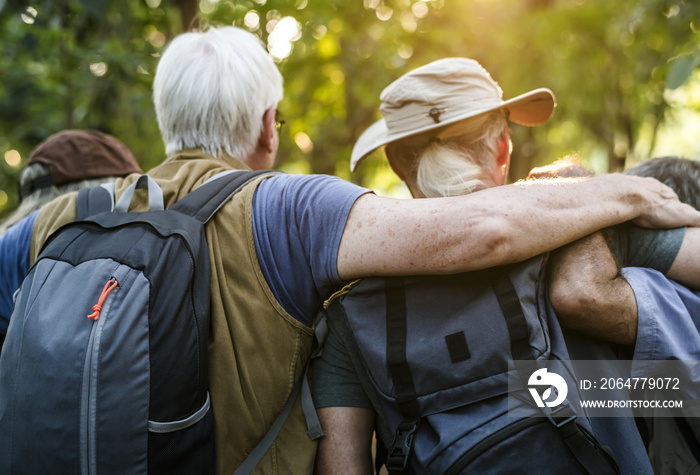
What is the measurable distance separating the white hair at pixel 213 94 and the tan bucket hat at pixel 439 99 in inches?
19.8

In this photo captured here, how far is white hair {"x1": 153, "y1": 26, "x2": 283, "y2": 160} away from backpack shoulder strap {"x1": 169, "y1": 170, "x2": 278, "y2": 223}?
30 centimetres

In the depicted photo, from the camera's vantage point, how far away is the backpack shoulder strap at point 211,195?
1571mm

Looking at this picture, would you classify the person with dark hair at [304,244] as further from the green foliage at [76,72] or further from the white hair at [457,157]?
the green foliage at [76,72]

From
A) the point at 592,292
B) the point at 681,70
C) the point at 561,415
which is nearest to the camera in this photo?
the point at 561,415

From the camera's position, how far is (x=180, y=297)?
138cm

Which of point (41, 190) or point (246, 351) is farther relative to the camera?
point (41, 190)

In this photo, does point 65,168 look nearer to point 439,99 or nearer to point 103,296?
point 103,296

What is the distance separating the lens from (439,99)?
205 centimetres

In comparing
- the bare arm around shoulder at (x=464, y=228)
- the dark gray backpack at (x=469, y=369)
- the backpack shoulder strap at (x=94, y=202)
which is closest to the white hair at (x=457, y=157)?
the bare arm around shoulder at (x=464, y=228)

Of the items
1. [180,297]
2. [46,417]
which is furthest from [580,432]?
[46,417]

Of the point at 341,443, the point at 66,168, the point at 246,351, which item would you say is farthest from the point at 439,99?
the point at 66,168

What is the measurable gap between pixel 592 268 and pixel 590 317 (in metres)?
0.14

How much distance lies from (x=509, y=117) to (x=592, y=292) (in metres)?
1.02

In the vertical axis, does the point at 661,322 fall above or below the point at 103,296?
below
